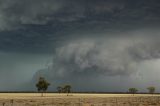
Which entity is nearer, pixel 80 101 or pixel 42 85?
pixel 80 101

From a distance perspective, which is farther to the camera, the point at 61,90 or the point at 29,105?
the point at 61,90

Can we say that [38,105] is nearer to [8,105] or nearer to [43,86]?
[8,105]

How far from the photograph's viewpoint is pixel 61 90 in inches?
7662

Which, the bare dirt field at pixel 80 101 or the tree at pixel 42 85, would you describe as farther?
the tree at pixel 42 85

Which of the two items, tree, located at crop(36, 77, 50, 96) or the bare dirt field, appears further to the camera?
tree, located at crop(36, 77, 50, 96)

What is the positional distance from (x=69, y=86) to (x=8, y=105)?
146 m

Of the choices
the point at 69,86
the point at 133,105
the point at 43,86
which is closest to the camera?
the point at 133,105

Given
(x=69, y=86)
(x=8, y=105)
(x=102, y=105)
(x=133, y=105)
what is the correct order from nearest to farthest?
(x=8, y=105), (x=102, y=105), (x=133, y=105), (x=69, y=86)

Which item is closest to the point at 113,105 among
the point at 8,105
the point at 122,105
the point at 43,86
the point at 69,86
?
the point at 122,105

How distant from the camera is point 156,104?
5528cm

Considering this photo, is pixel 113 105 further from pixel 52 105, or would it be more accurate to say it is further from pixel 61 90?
pixel 61 90

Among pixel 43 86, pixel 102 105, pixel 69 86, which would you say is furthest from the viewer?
pixel 69 86

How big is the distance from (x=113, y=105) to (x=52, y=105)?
10.5m

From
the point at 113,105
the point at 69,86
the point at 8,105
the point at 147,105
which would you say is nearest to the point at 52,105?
the point at 8,105
